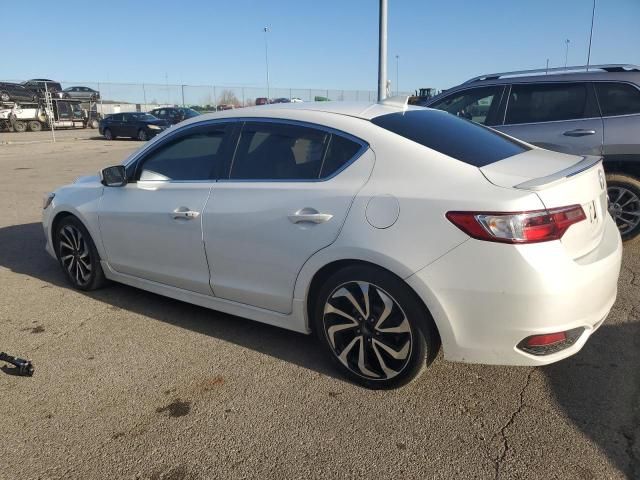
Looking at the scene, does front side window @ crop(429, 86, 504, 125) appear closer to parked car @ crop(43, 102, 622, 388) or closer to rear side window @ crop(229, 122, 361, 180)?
parked car @ crop(43, 102, 622, 388)

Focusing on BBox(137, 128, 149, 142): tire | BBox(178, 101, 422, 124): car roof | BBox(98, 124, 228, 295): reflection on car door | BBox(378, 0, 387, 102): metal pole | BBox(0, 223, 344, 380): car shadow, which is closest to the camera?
BBox(178, 101, 422, 124): car roof

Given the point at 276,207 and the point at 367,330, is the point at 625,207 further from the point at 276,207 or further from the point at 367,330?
the point at 276,207

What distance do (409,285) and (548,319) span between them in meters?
0.66

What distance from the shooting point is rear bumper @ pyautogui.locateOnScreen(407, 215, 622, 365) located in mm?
2420

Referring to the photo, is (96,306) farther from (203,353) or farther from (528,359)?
(528,359)

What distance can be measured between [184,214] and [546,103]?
13.4ft

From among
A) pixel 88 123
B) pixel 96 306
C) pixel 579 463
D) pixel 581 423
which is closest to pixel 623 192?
pixel 581 423

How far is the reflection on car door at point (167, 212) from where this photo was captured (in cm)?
356

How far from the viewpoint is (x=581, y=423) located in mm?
2645

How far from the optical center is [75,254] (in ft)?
15.0

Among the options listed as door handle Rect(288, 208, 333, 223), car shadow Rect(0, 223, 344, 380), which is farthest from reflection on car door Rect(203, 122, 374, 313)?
car shadow Rect(0, 223, 344, 380)

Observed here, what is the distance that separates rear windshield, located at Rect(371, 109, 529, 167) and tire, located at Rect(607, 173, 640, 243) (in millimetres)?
2316

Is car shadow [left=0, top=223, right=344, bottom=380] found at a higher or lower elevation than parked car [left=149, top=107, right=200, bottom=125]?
lower

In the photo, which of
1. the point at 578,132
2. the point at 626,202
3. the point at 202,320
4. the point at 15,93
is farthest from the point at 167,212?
the point at 15,93
